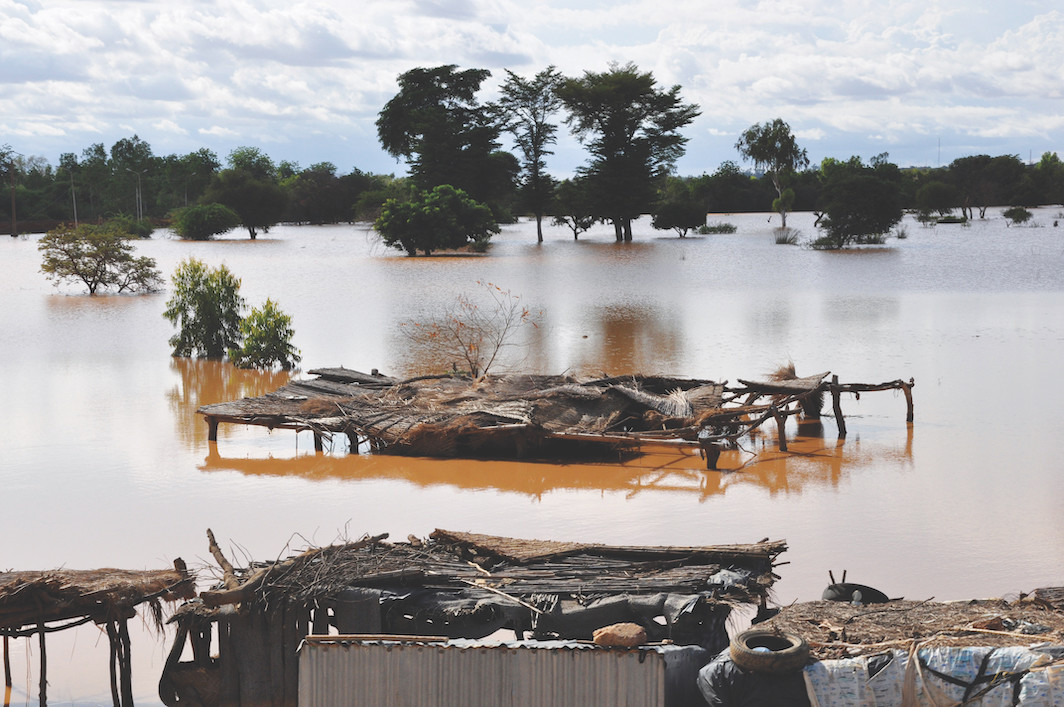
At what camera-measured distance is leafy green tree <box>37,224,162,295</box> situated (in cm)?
3141

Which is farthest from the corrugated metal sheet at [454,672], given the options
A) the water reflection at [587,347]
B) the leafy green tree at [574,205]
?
the leafy green tree at [574,205]

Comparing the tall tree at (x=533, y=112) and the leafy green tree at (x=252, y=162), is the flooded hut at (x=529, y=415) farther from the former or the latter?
the leafy green tree at (x=252, y=162)

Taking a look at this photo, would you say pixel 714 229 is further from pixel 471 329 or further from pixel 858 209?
pixel 471 329

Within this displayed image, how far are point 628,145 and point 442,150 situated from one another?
8.71 metres

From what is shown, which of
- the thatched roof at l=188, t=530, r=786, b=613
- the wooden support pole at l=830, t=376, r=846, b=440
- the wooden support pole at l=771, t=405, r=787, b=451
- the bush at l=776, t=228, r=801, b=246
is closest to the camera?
the thatched roof at l=188, t=530, r=786, b=613

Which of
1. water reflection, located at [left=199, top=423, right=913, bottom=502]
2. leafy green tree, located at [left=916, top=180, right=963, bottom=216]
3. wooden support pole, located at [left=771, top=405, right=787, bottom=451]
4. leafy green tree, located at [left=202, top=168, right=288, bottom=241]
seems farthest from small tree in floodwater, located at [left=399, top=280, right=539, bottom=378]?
leafy green tree, located at [left=916, top=180, right=963, bottom=216]

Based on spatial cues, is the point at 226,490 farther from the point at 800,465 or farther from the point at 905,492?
the point at 905,492

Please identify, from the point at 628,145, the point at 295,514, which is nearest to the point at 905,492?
the point at 295,514

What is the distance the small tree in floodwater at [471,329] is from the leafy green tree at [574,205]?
729 inches

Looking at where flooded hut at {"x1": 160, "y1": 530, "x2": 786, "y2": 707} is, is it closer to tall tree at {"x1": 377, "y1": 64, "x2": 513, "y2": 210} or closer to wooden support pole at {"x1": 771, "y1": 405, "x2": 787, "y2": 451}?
wooden support pole at {"x1": 771, "y1": 405, "x2": 787, "y2": 451}

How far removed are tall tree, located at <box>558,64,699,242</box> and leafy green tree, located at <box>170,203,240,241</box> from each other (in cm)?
1973

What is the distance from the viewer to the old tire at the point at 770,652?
465cm

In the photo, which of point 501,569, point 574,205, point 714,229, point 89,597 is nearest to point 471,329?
point 501,569

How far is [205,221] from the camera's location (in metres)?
57.1
